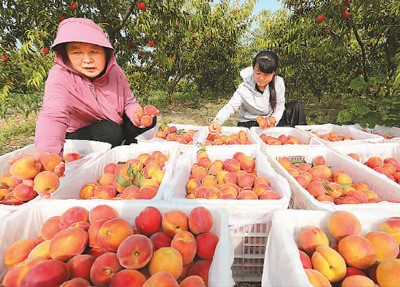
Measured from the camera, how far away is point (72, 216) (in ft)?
3.41

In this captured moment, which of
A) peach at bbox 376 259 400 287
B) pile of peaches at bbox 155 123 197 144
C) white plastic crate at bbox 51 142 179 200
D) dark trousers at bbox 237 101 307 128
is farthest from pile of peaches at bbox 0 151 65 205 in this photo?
dark trousers at bbox 237 101 307 128

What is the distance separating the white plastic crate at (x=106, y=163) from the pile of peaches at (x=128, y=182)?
1.8 inches

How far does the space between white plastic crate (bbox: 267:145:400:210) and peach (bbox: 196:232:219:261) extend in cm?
50

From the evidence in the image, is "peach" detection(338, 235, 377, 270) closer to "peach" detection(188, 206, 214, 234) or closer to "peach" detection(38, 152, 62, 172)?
"peach" detection(188, 206, 214, 234)

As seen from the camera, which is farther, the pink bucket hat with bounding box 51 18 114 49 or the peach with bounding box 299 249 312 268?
the pink bucket hat with bounding box 51 18 114 49

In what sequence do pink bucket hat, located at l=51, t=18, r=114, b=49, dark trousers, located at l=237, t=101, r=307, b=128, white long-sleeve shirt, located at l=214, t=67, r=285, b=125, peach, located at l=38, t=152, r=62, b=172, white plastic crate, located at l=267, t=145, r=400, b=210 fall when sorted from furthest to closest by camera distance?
dark trousers, located at l=237, t=101, r=307, b=128, white long-sleeve shirt, located at l=214, t=67, r=285, b=125, pink bucket hat, located at l=51, t=18, r=114, b=49, peach, located at l=38, t=152, r=62, b=172, white plastic crate, located at l=267, t=145, r=400, b=210

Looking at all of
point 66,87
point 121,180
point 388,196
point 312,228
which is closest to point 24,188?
point 121,180

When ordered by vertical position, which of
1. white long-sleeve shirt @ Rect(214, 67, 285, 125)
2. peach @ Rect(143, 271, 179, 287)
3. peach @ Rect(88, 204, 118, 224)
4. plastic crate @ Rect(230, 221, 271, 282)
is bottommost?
plastic crate @ Rect(230, 221, 271, 282)

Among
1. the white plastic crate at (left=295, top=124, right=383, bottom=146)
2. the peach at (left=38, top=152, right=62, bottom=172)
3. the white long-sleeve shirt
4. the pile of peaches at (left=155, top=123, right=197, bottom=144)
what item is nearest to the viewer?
the peach at (left=38, top=152, right=62, bottom=172)

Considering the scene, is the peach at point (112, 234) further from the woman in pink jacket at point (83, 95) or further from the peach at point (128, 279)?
the woman in pink jacket at point (83, 95)

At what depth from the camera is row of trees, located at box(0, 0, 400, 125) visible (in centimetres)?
312

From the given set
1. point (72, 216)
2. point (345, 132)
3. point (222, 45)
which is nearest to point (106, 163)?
point (72, 216)

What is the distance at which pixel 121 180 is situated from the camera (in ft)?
5.13

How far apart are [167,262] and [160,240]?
0.13 m
